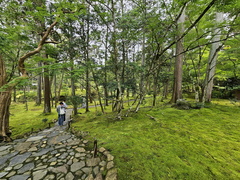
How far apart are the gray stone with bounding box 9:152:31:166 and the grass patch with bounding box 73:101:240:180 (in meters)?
1.96

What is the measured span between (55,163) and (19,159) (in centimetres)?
111

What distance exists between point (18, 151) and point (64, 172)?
2.09 metres

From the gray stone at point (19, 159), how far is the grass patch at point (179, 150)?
1.96m

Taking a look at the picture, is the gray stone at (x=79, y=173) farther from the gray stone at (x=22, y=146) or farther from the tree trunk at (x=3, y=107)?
the tree trunk at (x=3, y=107)

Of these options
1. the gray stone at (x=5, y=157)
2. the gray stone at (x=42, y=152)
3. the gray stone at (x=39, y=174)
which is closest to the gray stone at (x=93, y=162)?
the gray stone at (x=39, y=174)

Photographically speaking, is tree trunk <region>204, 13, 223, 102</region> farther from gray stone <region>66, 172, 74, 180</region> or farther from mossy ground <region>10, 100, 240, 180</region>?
gray stone <region>66, 172, 74, 180</region>

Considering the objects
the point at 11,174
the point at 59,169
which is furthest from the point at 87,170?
the point at 11,174

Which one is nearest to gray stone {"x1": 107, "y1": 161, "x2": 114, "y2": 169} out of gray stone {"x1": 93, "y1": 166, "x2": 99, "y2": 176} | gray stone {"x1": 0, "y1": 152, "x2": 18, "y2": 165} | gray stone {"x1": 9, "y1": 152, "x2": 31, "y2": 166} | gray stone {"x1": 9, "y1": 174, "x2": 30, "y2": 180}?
gray stone {"x1": 93, "y1": 166, "x2": 99, "y2": 176}

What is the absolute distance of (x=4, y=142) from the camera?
355 centimetres

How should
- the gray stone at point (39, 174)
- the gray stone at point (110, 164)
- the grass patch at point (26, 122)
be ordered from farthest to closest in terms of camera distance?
the grass patch at point (26, 122)
the gray stone at point (39, 174)
the gray stone at point (110, 164)

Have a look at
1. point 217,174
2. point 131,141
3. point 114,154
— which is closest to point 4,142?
point 114,154

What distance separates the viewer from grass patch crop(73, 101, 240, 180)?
5.20ft

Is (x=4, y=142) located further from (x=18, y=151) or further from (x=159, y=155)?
(x=159, y=155)

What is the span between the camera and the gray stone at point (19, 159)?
2397 millimetres
